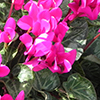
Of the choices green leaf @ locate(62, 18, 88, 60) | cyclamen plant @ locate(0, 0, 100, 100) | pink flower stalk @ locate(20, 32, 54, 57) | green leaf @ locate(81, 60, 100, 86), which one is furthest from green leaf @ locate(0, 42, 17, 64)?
green leaf @ locate(81, 60, 100, 86)

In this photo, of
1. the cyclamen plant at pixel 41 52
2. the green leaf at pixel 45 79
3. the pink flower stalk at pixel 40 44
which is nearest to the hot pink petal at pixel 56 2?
the cyclamen plant at pixel 41 52

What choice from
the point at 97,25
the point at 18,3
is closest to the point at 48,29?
the point at 18,3

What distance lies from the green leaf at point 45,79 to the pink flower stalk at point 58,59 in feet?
0.46

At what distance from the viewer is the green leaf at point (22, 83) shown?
0.55 metres

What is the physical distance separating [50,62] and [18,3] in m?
0.22

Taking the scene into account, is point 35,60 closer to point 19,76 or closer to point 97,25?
point 19,76

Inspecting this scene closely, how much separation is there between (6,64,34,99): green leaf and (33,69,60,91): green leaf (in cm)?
9

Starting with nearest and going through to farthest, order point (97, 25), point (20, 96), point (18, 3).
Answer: point (20, 96) < point (18, 3) < point (97, 25)

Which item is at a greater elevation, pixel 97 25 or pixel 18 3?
pixel 18 3

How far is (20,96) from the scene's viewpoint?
1.47ft

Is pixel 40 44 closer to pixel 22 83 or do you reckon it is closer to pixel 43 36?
pixel 43 36

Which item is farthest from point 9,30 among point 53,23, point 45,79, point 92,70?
point 92,70

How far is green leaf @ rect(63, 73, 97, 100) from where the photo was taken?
0.65m

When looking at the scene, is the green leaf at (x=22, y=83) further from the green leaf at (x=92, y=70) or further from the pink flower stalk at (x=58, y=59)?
the green leaf at (x=92, y=70)
